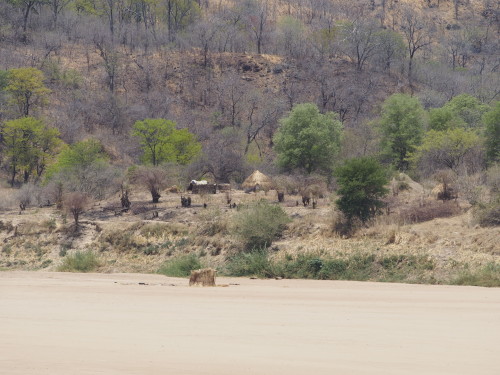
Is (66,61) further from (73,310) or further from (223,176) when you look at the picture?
(73,310)

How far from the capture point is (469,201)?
137ft

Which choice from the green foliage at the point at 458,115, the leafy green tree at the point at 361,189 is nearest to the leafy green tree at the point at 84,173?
the leafy green tree at the point at 361,189

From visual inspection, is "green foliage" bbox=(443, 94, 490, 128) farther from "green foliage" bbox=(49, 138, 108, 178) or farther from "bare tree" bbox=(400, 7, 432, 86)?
"bare tree" bbox=(400, 7, 432, 86)

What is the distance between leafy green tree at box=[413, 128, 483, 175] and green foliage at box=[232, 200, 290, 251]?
61.9ft

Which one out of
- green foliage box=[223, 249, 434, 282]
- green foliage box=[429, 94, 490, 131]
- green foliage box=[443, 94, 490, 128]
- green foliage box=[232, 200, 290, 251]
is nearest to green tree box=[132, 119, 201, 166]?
green foliage box=[429, 94, 490, 131]

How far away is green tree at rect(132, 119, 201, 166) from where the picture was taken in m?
66.0

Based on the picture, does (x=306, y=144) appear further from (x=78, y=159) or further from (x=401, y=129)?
(x=78, y=159)

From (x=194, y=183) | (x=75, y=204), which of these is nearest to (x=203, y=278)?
(x=75, y=204)

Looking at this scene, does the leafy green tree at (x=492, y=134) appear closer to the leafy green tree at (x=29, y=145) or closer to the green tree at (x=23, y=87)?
the leafy green tree at (x=29, y=145)

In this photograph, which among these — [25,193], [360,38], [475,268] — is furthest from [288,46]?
[475,268]

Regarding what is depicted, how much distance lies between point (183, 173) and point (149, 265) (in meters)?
19.7

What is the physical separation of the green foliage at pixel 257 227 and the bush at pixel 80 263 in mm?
6920

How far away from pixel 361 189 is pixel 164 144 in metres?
29.8

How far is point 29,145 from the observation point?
69.8 meters
